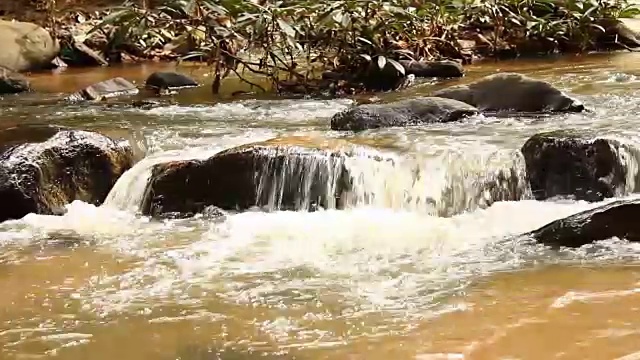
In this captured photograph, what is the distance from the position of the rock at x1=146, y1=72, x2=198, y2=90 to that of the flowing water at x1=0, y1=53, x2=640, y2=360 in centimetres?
254

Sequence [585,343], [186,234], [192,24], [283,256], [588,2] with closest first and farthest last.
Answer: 1. [585,343]
2. [283,256]
3. [186,234]
4. [192,24]
5. [588,2]

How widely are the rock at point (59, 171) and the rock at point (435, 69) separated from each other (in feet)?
12.2

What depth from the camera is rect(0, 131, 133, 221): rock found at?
Result: 4.51 m

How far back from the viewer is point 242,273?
326cm

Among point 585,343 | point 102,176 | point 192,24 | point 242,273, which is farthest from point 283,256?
point 192,24

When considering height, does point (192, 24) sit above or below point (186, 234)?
above

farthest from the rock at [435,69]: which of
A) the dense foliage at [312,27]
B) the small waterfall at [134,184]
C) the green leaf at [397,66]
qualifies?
the small waterfall at [134,184]

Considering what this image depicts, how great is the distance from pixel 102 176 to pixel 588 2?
674 cm

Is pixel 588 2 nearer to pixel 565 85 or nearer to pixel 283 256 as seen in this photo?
pixel 565 85

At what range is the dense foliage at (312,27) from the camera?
6.86 metres

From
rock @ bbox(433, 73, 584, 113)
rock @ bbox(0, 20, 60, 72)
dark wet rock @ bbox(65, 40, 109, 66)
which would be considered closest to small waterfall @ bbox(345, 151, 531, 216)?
rock @ bbox(433, 73, 584, 113)

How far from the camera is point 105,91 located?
306 inches

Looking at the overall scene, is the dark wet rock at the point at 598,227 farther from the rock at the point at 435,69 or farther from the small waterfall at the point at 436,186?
the rock at the point at 435,69

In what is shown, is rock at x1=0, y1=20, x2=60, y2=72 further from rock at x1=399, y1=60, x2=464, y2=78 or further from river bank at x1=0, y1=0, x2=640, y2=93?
rock at x1=399, y1=60, x2=464, y2=78
